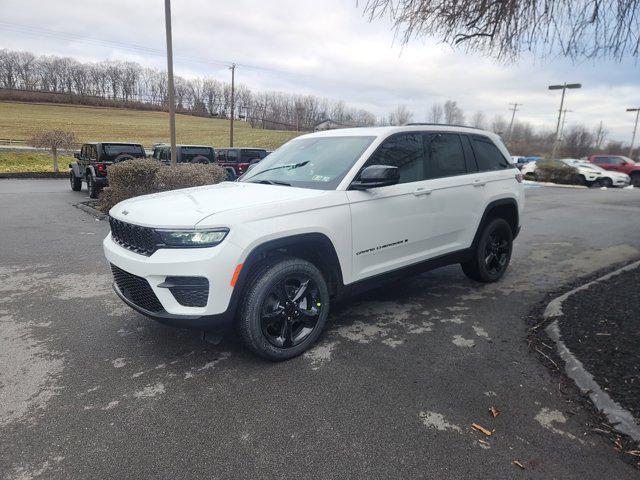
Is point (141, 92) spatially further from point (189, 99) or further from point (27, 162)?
point (27, 162)

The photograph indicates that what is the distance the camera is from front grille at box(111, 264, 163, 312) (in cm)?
305

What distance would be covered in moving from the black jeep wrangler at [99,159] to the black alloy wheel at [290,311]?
1278cm

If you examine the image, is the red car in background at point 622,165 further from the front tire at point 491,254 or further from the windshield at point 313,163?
the windshield at point 313,163

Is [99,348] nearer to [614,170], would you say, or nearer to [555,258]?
[555,258]

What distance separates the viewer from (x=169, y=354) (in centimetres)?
349

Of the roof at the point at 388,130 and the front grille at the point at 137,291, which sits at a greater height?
the roof at the point at 388,130

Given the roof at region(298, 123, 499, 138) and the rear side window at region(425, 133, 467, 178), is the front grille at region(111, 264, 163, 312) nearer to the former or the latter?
the roof at region(298, 123, 499, 138)

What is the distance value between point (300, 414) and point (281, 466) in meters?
0.46

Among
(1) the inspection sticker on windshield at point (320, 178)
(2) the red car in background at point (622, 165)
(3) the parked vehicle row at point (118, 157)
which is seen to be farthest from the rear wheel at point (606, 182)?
(1) the inspection sticker on windshield at point (320, 178)

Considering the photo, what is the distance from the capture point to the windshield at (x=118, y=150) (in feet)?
48.0

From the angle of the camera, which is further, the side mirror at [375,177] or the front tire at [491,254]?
the front tire at [491,254]

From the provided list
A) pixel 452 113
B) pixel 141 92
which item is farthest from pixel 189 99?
pixel 452 113

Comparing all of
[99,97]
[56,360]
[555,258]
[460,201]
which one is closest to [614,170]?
[555,258]

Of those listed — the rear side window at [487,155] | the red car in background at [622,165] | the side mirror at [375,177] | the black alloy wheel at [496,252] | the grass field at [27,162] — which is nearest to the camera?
the side mirror at [375,177]
